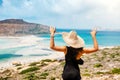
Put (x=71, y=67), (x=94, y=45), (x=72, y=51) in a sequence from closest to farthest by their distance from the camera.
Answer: (x=94, y=45) → (x=72, y=51) → (x=71, y=67)

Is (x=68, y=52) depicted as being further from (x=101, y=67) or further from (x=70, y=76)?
(x=101, y=67)

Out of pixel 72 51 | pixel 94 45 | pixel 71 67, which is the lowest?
pixel 71 67

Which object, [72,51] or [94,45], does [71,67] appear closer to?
[72,51]

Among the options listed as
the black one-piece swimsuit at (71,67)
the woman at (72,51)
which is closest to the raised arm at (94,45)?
the woman at (72,51)

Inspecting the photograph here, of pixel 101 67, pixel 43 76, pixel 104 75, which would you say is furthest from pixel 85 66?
pixel 104 75

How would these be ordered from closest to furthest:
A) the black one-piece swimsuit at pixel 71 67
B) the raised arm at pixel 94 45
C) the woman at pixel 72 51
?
the raised arm at pixel 94 45
the woman at pixel 72 51
the black one-piece swimsuit at pixel 71 67

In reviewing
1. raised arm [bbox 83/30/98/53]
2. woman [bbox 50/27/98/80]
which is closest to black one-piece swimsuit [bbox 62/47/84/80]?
woman [bbox 50/27/98/80]

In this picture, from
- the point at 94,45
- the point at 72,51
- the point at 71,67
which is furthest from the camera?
the point at 71,67

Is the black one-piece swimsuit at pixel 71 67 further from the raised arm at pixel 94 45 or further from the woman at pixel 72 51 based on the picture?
the raised arm at pixel 94 45

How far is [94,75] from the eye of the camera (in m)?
21.9

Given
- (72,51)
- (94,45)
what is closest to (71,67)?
(72,51)

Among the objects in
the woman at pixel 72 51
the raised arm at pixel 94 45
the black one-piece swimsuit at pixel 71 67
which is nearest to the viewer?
the raised arm at pixel 94 45

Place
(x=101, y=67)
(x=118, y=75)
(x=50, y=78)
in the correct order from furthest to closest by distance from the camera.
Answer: (x=101, y=67) < (x=50, y=78) < (x=118, y=75)

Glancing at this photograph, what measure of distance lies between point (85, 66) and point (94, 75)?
5054 millimetres
